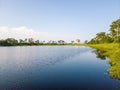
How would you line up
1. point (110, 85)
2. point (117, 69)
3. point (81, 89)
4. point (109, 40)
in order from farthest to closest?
point (109, 40) → point (117, 69) → point (110, 85) → point (81, 89)

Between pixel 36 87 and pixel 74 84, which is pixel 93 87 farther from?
pixel 36 87

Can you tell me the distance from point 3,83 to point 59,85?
661 cm

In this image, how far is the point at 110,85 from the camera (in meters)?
17.4

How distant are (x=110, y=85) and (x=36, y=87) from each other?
26.7 ft

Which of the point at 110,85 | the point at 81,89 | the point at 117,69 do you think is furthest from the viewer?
the point at 117,69

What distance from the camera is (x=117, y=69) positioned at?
21859 millimetres

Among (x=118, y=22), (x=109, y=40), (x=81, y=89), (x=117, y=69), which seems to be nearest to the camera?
(x=81, y=89)

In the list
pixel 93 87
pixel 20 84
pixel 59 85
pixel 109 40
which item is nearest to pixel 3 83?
pixel 20 84

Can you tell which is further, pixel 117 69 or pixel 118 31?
pixel 118 31

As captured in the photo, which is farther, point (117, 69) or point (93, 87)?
Result: point (117, 69)

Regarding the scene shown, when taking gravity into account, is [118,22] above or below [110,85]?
above

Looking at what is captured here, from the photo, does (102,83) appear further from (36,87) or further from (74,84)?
(36,87)

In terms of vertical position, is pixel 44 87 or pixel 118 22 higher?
pixel 118 22

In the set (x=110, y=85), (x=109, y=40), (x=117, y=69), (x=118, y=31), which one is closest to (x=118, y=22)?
(x=118, y=31)
